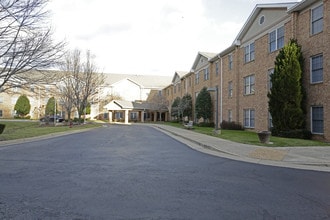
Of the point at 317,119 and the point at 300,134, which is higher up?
the point at 317,119

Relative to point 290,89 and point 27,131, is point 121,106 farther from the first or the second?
point 290,89

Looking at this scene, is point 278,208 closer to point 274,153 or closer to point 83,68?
point 274,153

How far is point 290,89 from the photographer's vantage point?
20.0 metres

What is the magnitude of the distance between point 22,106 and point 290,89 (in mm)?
59344

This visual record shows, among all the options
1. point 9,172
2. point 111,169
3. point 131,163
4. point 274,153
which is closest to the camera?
point 9,172

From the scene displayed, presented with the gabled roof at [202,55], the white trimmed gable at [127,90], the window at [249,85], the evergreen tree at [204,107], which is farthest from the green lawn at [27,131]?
the white trimmed gable at [127,90]

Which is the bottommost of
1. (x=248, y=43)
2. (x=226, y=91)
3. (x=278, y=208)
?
(x=278, y=208)

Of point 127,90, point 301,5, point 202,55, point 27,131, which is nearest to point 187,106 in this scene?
point 202,55

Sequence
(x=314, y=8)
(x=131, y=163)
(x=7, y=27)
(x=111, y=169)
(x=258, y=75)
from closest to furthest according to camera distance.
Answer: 1. (x=111, y=169)
2. (x=131, y=163)
3. (x=7, y=27)
4. (x=314, y=8)
5. (x=258, y=75)

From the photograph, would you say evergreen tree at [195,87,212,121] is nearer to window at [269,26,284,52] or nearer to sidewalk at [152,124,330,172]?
window at [269,26,284,52]

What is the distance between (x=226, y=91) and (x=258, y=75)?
736 centimetres

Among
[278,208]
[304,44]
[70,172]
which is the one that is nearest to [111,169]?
[70,172]

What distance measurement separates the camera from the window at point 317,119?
63.2 ft

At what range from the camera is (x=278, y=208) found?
5.43m
